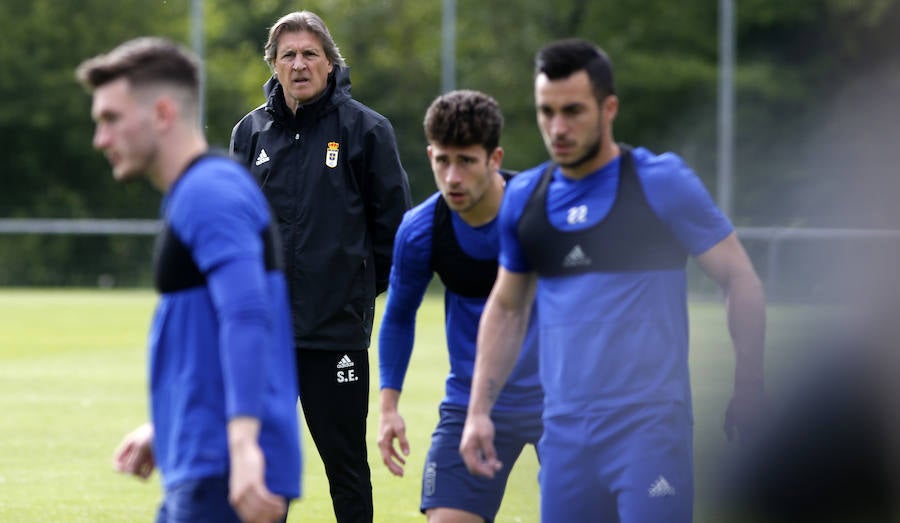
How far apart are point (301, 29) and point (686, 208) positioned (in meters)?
2.65

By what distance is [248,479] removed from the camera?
348cm

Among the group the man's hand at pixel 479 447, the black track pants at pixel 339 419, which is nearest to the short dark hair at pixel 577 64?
the man's hand at pixel 479 447

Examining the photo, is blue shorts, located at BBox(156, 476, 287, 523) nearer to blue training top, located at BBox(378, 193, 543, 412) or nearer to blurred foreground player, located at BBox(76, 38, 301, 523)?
blurred foreground player, located at BBox(76, 38, 301, 523)

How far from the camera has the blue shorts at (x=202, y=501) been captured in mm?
3785

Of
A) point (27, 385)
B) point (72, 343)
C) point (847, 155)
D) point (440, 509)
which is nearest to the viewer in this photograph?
point (440, 509)

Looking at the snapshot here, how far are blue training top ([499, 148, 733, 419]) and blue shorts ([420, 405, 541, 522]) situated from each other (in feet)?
2.93

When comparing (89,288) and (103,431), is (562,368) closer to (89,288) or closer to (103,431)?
(103,431)

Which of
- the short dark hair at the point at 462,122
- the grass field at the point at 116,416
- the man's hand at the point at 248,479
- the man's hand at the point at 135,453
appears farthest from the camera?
the grass field at the point at 116,416

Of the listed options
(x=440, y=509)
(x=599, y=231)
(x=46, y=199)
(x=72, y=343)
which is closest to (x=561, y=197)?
(x=599, y=231)

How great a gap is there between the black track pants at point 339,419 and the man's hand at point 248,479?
124 inches

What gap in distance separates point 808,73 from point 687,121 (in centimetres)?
350

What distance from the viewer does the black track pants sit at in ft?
22.1

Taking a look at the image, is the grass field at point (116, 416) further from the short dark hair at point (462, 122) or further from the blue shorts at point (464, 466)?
the short dark hair at point (462, 122)

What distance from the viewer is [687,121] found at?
42.6m
